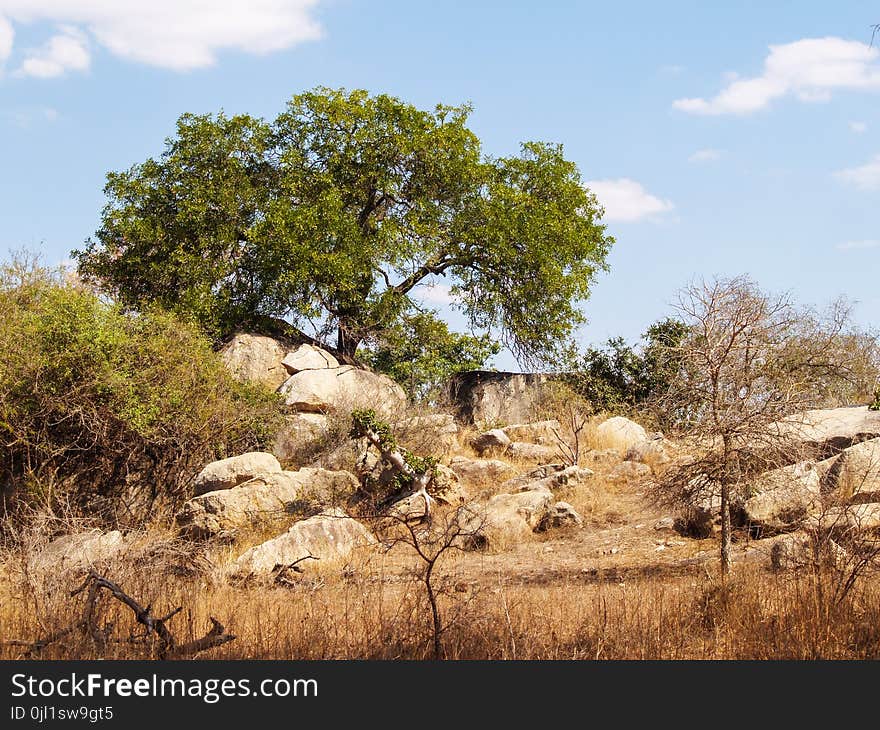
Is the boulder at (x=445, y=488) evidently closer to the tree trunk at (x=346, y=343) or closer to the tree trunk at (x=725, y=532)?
the tree trunk at (x=725, y=532)

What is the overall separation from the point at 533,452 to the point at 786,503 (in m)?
8.33

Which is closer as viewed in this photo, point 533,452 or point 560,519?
point 560,519

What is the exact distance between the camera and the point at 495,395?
26.4 m

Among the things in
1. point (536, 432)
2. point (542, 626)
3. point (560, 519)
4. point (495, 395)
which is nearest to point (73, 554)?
point (542, 626)

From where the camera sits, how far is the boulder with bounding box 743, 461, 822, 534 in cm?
1317

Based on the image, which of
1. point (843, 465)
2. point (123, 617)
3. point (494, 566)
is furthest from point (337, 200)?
point (123, 617)

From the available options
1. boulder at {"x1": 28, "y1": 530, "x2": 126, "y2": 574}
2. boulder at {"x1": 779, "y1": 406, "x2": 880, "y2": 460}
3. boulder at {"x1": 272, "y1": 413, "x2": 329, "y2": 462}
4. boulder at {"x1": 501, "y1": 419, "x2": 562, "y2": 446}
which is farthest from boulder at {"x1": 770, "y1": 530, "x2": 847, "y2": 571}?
boulder at {"x1": 272, "y1": 413, "x2": 329, "y2": 462}

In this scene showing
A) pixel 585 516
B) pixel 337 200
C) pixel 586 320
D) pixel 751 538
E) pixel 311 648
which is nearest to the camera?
pixel 311 648

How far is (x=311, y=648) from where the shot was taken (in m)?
8.50

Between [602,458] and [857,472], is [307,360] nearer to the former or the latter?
[602,458]

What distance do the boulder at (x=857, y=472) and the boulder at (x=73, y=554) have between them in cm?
951

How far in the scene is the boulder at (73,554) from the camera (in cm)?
989

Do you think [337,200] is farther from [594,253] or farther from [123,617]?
[123,617]

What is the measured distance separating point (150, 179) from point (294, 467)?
10.2m
